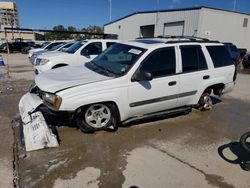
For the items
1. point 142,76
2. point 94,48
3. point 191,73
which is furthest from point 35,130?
point 94,48

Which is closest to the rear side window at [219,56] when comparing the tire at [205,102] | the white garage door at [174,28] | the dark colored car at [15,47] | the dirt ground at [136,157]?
the tire at [205,102]

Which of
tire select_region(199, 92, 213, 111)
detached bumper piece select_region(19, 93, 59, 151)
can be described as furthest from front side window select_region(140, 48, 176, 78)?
detached bumper piece select_region(19, 93, 59, 151)

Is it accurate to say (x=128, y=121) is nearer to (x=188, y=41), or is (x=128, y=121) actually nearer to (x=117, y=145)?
(x=117, y=145)

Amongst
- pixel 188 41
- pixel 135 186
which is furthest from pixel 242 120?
pixel 135 186

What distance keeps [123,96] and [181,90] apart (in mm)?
1467

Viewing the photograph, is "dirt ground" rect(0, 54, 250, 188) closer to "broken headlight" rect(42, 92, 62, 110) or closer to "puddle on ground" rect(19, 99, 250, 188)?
"puddle on ground" rect(19, 99, 250, 188)

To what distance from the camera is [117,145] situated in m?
4.25

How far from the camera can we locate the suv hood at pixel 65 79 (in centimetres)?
421

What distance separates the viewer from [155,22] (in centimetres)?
2838

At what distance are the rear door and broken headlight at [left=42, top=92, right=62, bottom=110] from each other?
2.63m

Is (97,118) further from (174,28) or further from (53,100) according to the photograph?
(174,28)

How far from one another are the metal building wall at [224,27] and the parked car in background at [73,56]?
16073mm

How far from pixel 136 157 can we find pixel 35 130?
5.86ft

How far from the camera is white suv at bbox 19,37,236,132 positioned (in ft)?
13.9
